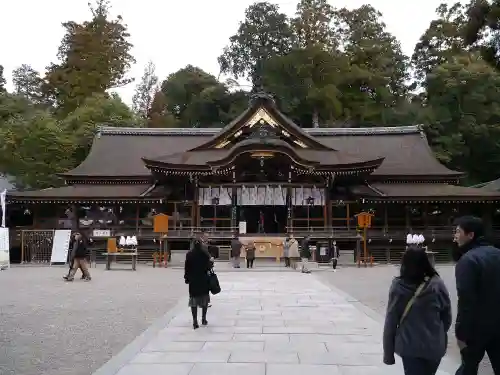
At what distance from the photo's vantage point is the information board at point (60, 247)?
78.5ft

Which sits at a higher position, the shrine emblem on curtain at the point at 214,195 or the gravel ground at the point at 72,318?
the shrine emblem on curtain at the point at 214,195

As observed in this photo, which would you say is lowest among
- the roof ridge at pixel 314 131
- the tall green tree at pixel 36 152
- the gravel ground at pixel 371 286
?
the gravel ground at pixel 371 286

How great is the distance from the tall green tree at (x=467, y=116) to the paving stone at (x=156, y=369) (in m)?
37.3

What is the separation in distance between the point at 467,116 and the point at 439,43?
42.9ft

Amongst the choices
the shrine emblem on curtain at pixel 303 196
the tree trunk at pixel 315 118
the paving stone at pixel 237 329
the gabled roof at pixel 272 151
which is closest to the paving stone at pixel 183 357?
the paving stone at pixel 237 329

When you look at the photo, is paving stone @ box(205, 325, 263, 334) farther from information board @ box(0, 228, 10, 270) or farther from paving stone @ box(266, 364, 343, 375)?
information board @ box(0, 228, 10, 270)

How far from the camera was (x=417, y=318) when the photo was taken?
3818mm

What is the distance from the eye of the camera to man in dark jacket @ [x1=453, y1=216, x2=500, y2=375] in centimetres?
393

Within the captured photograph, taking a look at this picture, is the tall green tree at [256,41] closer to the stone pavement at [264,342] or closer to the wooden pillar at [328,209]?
the wooden pillar at [328,209]

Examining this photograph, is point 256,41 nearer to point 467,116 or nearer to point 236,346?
point 467,116

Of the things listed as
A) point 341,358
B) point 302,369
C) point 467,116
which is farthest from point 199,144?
point 302,369

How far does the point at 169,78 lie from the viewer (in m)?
55.0

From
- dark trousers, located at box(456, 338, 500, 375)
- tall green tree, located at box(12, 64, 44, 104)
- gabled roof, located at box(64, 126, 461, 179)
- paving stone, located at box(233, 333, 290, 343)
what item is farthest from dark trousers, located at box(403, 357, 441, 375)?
tall green tree, located at box(12, 64, 44, 104)

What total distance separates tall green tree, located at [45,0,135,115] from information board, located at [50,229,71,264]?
26.4 m
